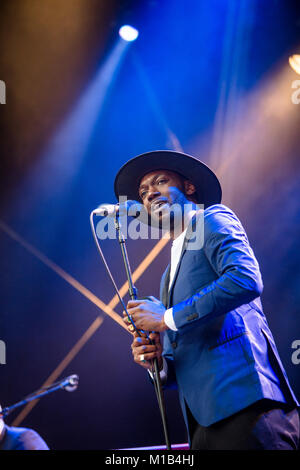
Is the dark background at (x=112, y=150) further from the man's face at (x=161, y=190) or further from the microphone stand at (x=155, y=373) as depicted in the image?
the microphone stand at (x=155, y=373)

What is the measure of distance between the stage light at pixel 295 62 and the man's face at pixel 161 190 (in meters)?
2.55

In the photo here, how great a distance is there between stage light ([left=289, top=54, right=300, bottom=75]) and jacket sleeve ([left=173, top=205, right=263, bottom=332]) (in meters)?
3.25

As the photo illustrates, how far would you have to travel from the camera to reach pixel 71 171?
3.85 metres

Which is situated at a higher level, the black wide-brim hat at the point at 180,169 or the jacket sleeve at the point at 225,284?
the black wide-brim hat at the point at 180,169

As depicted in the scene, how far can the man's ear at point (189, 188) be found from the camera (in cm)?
249

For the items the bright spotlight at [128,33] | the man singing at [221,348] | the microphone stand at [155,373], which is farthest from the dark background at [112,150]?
the microphone stand at [155,373]

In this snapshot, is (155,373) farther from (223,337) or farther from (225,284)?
(225,284)

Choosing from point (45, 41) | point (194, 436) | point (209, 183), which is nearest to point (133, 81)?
point (45, 41)

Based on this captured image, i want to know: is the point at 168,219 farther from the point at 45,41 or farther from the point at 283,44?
the point at 283,44

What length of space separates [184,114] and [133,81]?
2.27ft

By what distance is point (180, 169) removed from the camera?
2480 mm

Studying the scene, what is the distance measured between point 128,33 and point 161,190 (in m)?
2.34

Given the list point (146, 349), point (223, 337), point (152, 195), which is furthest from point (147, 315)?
point (152, 195)

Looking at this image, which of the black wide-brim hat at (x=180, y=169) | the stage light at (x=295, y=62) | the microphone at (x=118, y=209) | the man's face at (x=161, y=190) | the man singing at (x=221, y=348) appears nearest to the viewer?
the man singing at (x=221, y=348)
